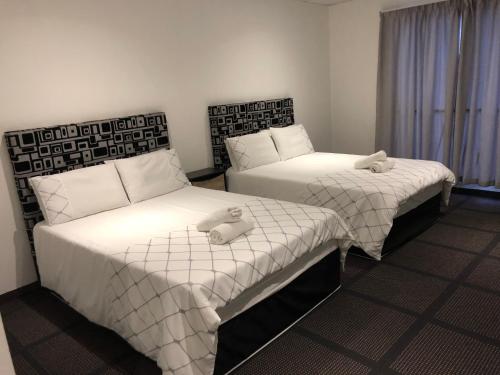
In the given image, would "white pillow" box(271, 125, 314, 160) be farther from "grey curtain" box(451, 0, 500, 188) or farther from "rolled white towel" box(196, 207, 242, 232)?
"rolled white towel" box(196, 207, 242, 232)

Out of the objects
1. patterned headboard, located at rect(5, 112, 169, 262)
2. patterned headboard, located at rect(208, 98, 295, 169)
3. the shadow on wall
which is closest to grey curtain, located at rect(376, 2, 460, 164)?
patterned headboard, located at rect(208, 98, 295, 169)

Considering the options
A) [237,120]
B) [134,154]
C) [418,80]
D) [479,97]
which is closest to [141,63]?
[134,154]

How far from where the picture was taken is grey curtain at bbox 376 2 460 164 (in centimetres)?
428

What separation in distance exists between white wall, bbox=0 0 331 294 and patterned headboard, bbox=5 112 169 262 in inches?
4.1

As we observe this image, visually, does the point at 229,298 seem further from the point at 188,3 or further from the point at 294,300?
→ the point at 188,3

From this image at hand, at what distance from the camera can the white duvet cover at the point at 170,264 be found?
1705 millimetres

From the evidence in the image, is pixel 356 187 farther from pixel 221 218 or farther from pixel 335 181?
pixel 221 218

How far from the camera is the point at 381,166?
11.3 ft

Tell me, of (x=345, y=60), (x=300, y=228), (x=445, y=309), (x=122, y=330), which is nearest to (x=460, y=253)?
(x=445, y=309)

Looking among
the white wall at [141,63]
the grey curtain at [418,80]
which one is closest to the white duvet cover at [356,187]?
the white wall at [141,63]

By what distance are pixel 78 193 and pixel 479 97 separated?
13.6 ft

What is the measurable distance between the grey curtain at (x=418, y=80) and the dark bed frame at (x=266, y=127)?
1.16 m

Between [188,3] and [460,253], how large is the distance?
3.26m

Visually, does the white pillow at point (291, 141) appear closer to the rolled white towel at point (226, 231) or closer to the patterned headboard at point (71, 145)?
the patterned headboard at point (71, 145)
